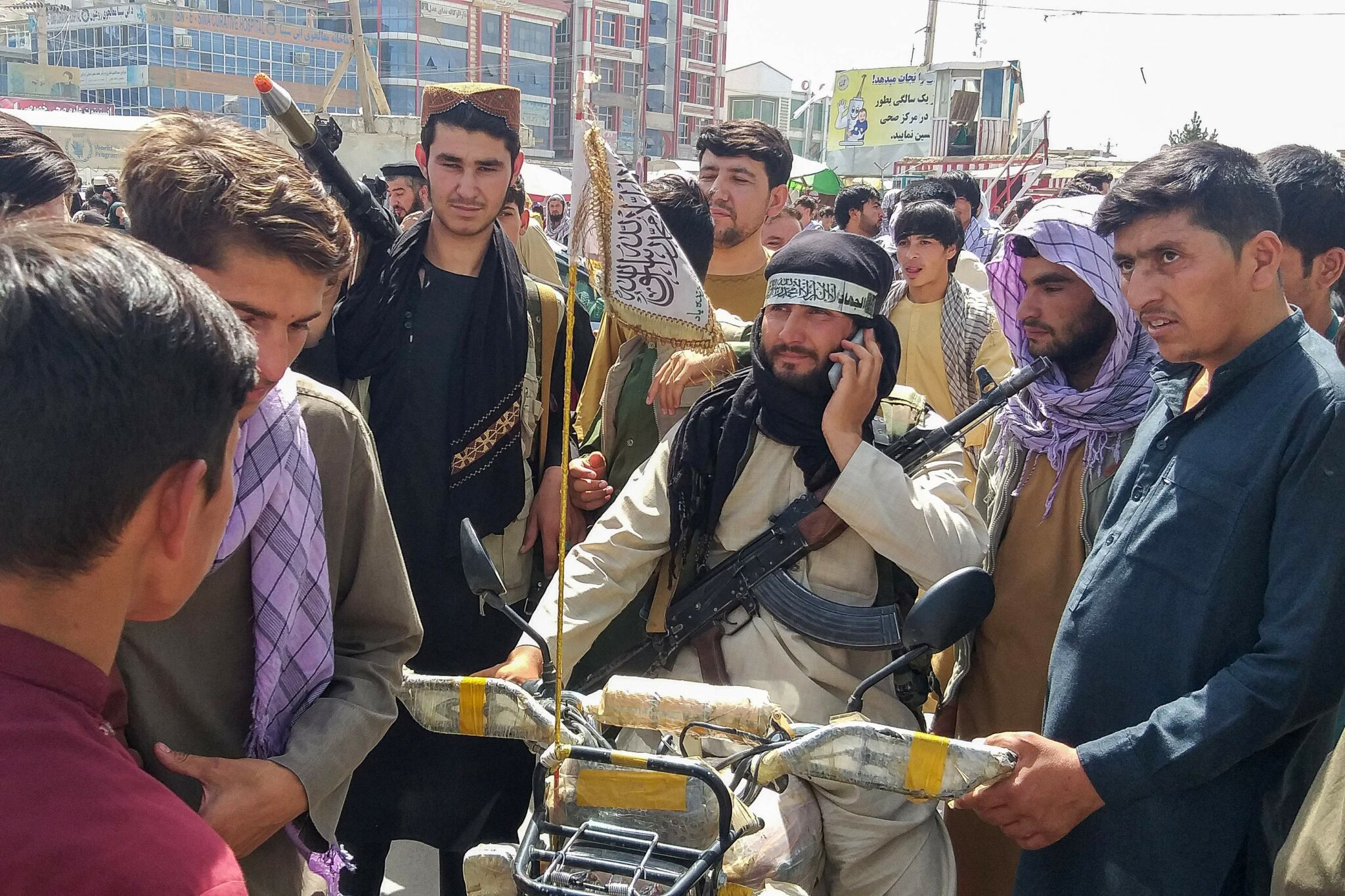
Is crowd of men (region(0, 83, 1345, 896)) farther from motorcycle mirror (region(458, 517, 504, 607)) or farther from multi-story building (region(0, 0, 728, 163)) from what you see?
multi-story building (region(0, 0, 728, 163))

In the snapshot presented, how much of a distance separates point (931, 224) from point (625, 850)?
4600 mm

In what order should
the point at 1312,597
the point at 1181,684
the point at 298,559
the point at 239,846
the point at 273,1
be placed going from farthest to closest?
the point at 273,1 < the point at 1181,684 < the point at 1312,597 < the point at 298,559 < the point at 239,846

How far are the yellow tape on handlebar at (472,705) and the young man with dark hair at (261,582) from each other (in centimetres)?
14

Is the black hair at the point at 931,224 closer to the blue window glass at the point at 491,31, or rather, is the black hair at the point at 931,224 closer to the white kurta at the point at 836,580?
the white kurta at the point at 836,580

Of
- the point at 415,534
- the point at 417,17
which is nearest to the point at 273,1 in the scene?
the point at 417,17

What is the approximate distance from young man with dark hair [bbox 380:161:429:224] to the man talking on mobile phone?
553 centimetres

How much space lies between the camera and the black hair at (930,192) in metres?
7.89

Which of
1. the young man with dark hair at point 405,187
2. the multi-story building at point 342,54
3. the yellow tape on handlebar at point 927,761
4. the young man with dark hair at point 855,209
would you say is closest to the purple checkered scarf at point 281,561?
the yellow tape on handlebar at point 927,761

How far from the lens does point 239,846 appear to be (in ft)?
5.21

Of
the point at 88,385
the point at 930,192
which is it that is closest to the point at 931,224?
the point at 930,192

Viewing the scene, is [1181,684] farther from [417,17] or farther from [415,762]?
[417,17]

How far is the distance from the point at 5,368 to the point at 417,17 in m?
73.0

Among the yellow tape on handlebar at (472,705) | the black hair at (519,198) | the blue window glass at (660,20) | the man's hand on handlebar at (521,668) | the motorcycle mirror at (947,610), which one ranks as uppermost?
the blue window glass at (660,20)

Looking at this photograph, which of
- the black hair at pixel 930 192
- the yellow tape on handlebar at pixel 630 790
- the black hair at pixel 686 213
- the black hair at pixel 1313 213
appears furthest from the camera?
the black hair at pixel 930 192
